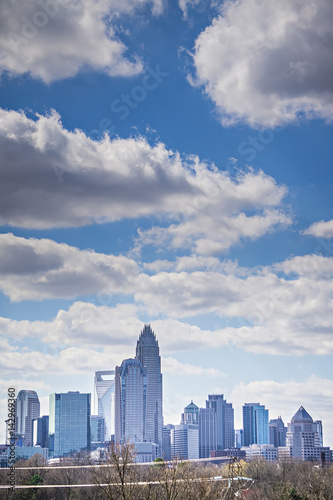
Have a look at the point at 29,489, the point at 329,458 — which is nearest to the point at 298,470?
the point at 29,489

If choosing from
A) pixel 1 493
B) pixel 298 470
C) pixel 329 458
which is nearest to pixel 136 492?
pixel 1 493

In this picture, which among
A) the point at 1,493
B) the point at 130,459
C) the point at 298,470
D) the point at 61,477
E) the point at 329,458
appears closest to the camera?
the point at 130,459

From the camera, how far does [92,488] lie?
64625 millimetres

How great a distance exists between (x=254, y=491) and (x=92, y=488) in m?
14.7

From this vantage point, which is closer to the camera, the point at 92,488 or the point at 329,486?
the point at 329,486

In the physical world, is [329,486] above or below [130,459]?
below

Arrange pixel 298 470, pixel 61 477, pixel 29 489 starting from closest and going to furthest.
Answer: pixel 29 489
pixel 61 477
pixel 298 470

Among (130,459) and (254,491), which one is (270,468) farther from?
(130,459)

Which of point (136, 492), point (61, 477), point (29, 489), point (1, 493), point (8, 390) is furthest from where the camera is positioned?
point (61, 477)

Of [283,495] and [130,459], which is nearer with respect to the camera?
[130,459]

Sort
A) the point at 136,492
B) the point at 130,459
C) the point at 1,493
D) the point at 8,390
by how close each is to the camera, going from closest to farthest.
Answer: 1. the point at 130,459
2. the point at 136,492
3. the point at 8,390
4. the point at 1,493

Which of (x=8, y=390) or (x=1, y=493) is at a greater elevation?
(x=8, y=390)

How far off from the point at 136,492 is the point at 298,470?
45.8m

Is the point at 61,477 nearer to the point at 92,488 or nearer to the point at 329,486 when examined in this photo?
the point at 92,488
